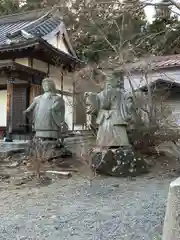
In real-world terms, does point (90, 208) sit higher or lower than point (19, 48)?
lower

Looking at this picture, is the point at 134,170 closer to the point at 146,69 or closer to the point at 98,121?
the point at 98,121

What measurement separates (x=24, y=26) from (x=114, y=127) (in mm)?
8860

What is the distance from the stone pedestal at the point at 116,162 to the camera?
6853 mm

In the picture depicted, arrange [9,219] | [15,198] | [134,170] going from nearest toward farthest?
[9,219] → [15,198] → [134,170]

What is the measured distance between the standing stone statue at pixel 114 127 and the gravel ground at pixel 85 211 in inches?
22.1

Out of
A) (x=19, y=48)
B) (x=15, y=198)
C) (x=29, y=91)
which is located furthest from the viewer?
(x=29, y=91)

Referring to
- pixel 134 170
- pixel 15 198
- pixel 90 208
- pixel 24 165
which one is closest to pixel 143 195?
pixel 90 208

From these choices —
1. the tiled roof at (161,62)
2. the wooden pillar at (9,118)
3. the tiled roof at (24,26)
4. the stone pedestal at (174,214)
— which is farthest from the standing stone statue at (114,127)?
the tiled roof at (24,26)

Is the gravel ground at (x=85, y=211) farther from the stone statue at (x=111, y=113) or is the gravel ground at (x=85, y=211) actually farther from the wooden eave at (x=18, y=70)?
the wooden eave at (x=18, y=70)

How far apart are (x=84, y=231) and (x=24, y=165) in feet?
14.5

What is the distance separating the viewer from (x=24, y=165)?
779cm

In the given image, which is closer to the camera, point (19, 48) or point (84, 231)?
point (84, 231)

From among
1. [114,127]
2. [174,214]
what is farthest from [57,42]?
[174,214]

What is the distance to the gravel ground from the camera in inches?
141
